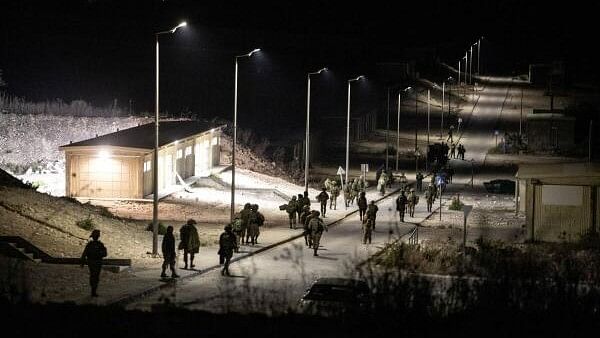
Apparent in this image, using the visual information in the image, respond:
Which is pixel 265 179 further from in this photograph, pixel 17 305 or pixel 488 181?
pixel 17 305

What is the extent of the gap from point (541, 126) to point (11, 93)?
128 ft

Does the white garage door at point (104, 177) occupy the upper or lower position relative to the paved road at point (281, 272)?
upper

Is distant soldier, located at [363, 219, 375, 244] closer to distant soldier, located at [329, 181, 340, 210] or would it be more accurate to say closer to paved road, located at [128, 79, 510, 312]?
paved road, located at [128, 79, 510, 312]

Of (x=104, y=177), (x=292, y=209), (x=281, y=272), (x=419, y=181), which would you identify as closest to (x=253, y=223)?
(x=281, y=272)

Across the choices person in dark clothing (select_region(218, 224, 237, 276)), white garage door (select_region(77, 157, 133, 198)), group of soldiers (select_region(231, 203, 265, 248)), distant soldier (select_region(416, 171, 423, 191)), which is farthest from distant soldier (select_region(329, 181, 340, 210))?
person in dark clothing (select_region(218, 224, 237, 276))

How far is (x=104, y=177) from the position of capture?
43344 millimetres

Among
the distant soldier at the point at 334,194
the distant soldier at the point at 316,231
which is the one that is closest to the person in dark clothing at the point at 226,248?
the distant soldier at the point at 316,231

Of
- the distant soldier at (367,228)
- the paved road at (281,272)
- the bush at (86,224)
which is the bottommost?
the paved road at (281,272)

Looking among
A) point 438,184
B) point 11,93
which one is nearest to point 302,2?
point 11,93

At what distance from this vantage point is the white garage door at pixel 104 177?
43.1 m

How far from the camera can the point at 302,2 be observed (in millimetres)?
135625

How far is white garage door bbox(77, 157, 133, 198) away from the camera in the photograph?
4306 centimetres

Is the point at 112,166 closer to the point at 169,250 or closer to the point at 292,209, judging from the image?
the point at 292,209

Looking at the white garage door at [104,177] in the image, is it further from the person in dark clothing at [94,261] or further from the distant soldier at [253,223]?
the person in dark clothing at [94,261]
